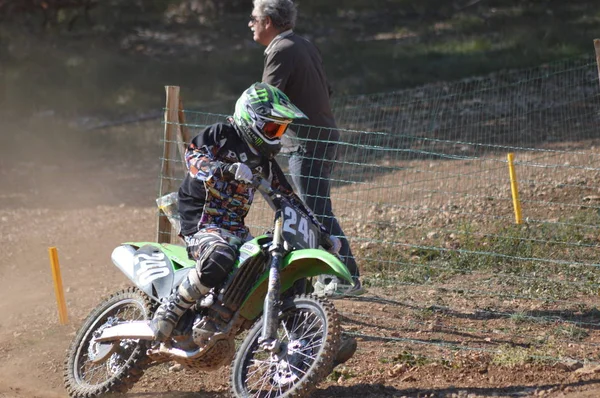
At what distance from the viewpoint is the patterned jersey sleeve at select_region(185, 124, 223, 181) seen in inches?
183

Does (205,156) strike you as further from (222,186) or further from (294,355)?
(294,355)

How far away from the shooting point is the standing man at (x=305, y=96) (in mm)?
6453

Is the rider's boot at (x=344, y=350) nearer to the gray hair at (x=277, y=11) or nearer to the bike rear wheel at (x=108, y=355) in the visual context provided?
the bike rear wheel at (x=108, y=355)

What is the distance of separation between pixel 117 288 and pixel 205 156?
364cm

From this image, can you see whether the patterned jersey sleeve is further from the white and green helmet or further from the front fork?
the front fork

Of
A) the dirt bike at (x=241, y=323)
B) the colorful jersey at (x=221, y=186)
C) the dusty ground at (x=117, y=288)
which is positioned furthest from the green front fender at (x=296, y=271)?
the dusty ground at (x=117, y=288)

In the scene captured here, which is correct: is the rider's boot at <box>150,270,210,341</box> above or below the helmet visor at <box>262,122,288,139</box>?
below

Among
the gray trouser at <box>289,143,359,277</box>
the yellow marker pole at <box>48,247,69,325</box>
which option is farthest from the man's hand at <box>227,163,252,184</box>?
the yellow marker pole at <box>48,247,69,325</box>

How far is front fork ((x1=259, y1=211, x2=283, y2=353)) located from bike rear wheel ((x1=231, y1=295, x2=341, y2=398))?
9 cm

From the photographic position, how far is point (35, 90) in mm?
16938

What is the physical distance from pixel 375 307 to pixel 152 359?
202cm

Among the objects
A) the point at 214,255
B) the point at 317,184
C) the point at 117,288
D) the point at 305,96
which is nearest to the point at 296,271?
the point at 214,255

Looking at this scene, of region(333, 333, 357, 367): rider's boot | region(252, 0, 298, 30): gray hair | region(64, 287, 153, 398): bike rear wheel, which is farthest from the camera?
region(252, 0, 298, 30): gray hair

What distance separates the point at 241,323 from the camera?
486 centimetres
